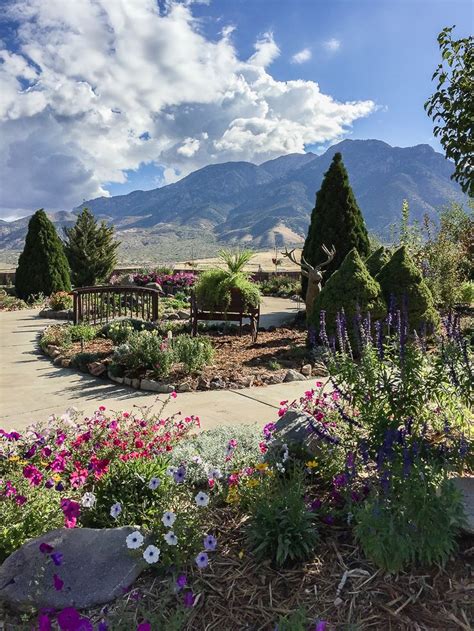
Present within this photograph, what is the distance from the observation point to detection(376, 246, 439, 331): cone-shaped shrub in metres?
Answer: 6.96

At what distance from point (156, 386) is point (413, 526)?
156 inches

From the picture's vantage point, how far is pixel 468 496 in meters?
2.03

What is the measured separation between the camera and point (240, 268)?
373 inches

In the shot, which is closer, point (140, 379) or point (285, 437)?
point (285, 437)

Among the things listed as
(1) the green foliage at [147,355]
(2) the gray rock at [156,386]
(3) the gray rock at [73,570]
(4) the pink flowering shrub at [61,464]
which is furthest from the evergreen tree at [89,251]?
(3) the gray rock at [73,570]

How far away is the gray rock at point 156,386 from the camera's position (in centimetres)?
533

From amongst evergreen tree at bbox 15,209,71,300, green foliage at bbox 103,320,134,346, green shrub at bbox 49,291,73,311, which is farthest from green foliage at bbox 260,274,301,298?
green foliage at bbox 103,320,134,346

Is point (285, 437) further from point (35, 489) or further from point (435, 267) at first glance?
point (435, 267)

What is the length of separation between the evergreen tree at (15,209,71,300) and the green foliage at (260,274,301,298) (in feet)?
23.3

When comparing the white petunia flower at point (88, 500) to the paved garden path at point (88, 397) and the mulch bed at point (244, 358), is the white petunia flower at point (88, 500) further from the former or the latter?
the mulch bed at point (244, 358)

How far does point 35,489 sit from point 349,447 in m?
1.61

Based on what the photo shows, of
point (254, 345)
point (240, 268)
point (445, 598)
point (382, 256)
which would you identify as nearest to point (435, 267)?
point (382, 256)

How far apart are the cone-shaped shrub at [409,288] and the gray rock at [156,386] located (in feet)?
11.5

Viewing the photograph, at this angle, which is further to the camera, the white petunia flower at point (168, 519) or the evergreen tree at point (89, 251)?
the evergreen tree at point (89, 251)
